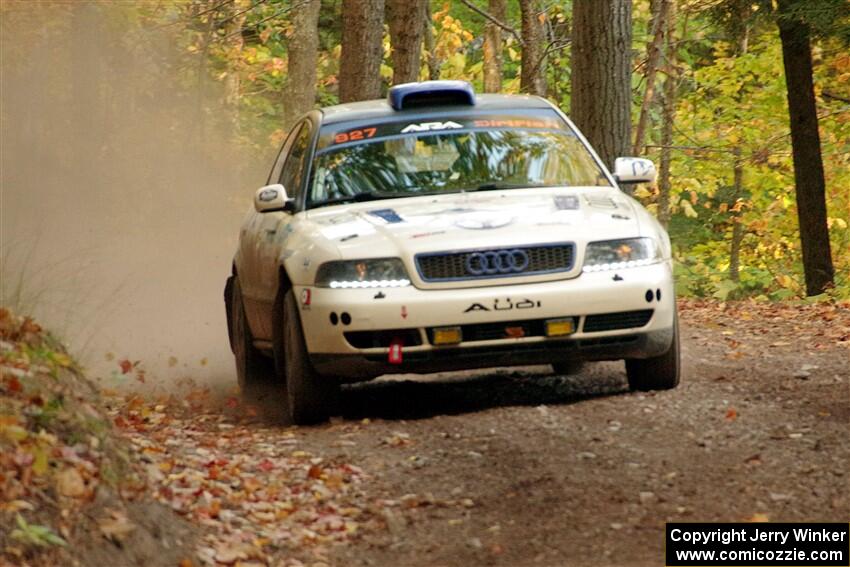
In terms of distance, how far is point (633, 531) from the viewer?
608 centimetres

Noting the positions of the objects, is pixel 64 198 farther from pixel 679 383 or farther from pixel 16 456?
pixel 16 456

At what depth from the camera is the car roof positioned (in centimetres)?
1039

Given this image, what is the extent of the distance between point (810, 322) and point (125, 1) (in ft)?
77.9

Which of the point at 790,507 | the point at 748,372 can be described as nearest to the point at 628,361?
the point at 748,372

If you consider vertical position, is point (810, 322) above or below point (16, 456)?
below

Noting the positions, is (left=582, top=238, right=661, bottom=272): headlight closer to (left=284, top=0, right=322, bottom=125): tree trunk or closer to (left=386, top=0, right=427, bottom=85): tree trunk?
(left=386, top=0, right=427, bottom=85): tree trunk

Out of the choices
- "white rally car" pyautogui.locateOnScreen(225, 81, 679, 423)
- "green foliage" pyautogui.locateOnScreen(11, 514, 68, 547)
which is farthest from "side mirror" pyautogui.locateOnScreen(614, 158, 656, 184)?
"green foliage" pyautogui.locateOnScreen(11, 514, 68, 547)

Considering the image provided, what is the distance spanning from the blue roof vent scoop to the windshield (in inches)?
11.9

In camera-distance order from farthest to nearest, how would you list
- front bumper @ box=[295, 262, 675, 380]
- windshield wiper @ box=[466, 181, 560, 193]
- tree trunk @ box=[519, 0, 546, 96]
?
1. tree trunk @ box=[519, 0, 546, 96]
2. windshield wiper @ box=[466, 181, 560, 193]
3. front bumper @ box=[295, 262, 675, 380]

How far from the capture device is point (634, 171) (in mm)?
9922

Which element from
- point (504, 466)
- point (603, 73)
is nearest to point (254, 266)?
point (504, 466)

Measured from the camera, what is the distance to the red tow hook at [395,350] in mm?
8703

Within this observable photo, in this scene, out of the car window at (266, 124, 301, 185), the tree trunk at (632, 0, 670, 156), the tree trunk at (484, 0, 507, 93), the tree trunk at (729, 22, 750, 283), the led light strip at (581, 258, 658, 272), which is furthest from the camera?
the tree trunk at (729, 22, 750, 283)

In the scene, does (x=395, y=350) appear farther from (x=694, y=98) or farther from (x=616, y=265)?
(x=694, y=98)
